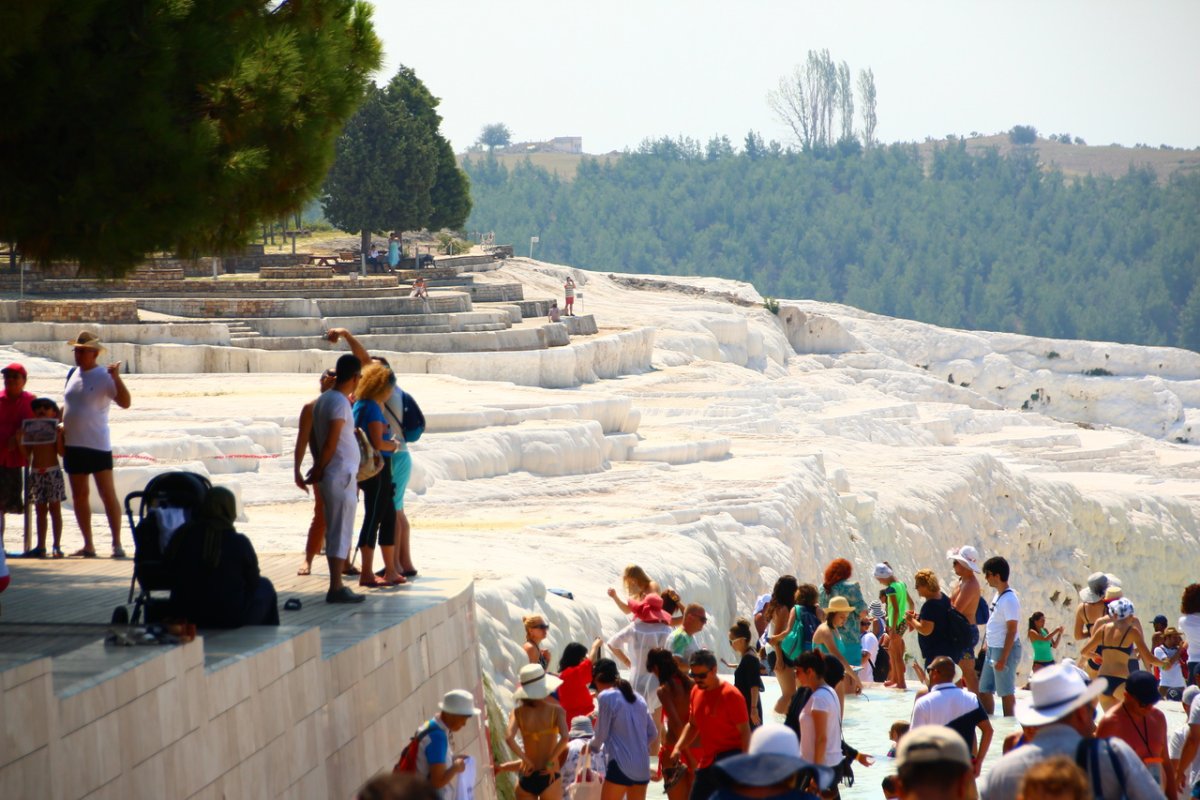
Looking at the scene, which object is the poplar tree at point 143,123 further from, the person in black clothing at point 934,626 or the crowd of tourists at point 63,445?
the person in black clothing at point 934,626

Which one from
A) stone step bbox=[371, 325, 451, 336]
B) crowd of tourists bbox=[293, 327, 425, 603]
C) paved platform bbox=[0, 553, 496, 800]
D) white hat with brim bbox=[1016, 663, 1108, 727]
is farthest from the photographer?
stone step bbox=[371, 325, 451, 336]

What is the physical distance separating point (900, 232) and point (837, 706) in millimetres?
128692

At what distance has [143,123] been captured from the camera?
8047 millimetres

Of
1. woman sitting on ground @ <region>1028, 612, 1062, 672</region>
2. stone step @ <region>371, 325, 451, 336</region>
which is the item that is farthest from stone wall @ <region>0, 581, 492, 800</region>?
stone step @ <region>371, 325, 451, 336</region>

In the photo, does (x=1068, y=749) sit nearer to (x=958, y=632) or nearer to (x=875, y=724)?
(x=958, y=632)

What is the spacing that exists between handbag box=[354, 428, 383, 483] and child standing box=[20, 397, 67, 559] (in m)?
2.37

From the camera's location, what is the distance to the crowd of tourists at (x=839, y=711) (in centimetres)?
426

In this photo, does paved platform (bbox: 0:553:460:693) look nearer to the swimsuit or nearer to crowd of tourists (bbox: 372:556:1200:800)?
crowd of tourists (bbox: 372:556:1200:800)

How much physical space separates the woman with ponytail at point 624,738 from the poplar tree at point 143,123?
3.43 metres

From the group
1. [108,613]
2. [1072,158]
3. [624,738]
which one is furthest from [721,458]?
[1072,158]

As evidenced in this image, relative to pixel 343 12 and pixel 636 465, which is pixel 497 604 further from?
pixel 636 465

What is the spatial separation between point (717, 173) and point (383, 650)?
13592cm

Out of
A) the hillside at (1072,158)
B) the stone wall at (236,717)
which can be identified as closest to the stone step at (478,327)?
the stone wall at (236,717)

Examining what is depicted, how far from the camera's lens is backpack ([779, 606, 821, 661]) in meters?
9.09
